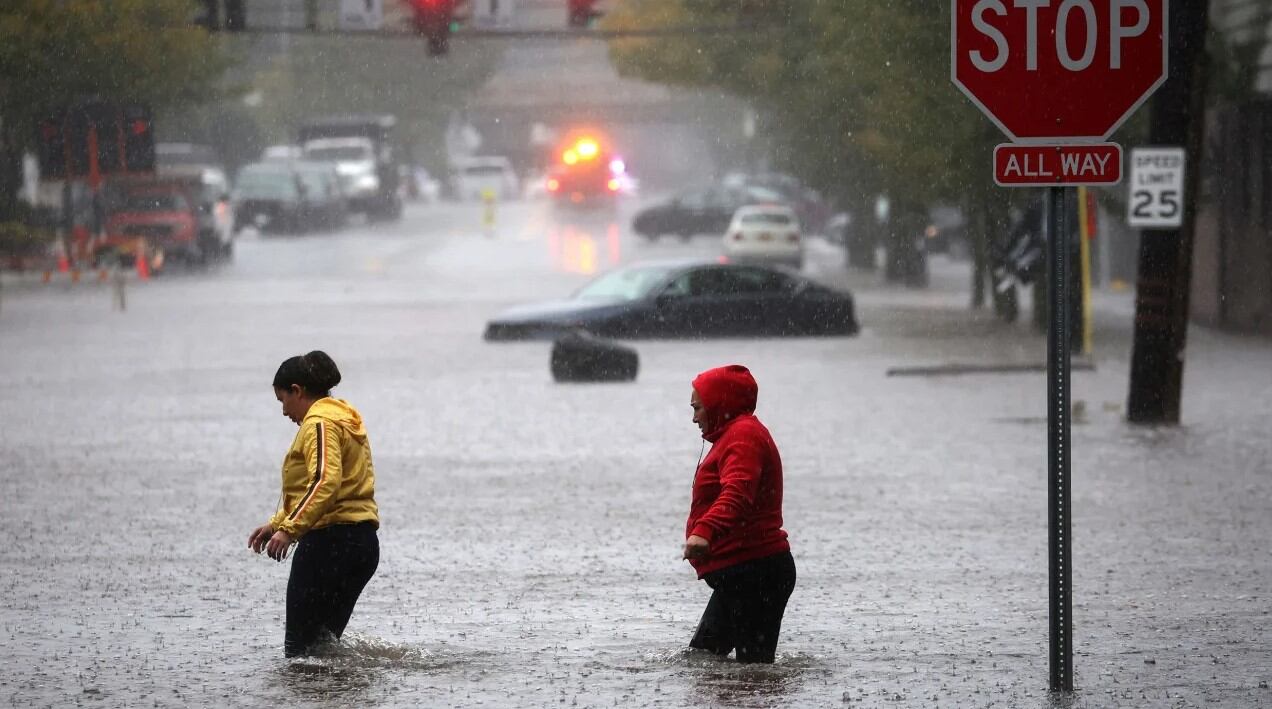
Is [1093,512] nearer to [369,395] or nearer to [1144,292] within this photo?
[1144,292]

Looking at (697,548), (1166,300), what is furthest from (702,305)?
(697,548)

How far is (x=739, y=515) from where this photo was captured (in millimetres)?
7289

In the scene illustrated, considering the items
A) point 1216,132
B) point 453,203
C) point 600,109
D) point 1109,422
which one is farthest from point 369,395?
point 600,109

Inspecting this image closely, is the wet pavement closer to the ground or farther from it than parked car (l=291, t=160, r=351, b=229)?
farther from it

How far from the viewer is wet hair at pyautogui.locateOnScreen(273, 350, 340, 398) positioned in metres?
7.59

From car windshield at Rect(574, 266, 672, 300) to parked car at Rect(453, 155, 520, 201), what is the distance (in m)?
57.7

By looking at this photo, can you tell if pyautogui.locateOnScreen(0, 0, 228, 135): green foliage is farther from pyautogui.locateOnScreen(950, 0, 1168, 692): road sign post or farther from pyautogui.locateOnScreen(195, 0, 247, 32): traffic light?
pyautogui.locateOnScreen(950, 0, 1168, 692): road sign post

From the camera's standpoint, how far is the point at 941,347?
26109 millimetres

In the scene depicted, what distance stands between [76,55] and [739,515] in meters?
38.4

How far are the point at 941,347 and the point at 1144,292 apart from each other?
898 cm

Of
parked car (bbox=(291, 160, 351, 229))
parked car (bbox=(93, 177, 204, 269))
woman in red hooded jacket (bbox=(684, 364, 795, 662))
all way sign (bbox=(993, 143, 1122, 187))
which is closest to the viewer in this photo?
all way sign (bbox=(993, 143, 1122, 187))

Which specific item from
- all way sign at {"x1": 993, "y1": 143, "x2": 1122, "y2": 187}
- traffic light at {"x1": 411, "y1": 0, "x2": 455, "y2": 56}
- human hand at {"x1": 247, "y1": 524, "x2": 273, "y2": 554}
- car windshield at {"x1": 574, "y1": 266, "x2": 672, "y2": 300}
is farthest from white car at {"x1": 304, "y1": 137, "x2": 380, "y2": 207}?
all way sign at {"x1": 993, "y1": 143, "x2": 1122, "y2": 187}

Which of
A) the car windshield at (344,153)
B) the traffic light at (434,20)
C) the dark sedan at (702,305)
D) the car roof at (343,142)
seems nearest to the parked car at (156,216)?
the traffic light at (434,20)

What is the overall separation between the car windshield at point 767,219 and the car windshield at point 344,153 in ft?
86.5
